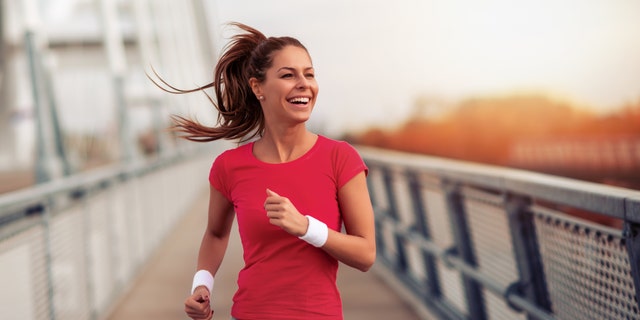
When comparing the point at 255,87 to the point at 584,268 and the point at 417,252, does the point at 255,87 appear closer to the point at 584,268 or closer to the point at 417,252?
the point at 584,268

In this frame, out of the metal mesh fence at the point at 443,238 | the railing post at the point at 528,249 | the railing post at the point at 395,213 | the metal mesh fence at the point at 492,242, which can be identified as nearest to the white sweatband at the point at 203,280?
the railing post at the point at 528,249

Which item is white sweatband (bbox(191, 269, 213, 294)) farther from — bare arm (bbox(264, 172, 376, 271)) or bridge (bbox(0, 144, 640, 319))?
bridge (bbox(0, 144, 640, 319))

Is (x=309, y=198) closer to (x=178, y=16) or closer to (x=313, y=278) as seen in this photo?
(x=313, y=278)

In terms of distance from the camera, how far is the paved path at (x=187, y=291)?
20.9 feet

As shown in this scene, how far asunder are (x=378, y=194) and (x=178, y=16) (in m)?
21.8

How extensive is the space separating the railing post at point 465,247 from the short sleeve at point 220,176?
3019 millimetres

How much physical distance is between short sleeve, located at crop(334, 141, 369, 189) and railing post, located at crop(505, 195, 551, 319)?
1.86m

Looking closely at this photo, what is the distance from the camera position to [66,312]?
5160 millimetres

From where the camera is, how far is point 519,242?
384 cm

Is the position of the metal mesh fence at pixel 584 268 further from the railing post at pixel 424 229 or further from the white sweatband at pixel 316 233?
the railing post at pixel 424 229

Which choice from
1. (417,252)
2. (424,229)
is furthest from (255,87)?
(417,252)

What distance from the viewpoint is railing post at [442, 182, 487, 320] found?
199 inches

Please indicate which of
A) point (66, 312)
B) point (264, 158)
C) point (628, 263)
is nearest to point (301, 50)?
point (264, 158)

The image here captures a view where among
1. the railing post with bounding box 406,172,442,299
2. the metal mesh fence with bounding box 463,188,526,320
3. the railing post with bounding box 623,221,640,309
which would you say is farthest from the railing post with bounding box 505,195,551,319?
the railing post with bounding box 406,172,442,299
